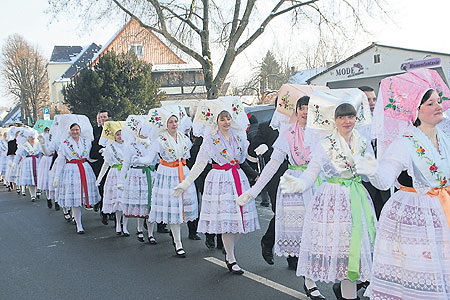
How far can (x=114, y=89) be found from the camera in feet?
96.8

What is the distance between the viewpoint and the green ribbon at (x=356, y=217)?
4.12m

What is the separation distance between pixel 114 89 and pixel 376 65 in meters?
14.6

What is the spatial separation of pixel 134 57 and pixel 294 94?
88.2 feet

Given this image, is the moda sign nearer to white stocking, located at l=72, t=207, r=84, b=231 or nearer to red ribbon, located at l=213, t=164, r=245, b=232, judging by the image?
white stocking, located at l=72, t=207, r=84, b=231

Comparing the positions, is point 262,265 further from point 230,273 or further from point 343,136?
point 343,136

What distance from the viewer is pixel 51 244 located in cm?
855

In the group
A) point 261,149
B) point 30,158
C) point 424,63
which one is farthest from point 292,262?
point 424,63

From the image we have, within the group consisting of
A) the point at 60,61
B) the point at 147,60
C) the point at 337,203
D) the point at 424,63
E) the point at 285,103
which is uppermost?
the point at 60,61

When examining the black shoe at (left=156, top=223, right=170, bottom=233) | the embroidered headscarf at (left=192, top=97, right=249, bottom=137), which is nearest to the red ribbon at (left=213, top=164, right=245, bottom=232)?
the embroidered headscarf at (left=192, top=97, right=249, bottom=137)

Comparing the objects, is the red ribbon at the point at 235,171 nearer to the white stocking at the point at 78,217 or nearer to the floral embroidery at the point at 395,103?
the floral embroidery at the point at 395,103

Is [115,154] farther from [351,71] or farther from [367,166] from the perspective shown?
[351,71]

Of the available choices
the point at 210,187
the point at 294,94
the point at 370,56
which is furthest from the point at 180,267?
the point at 370,56

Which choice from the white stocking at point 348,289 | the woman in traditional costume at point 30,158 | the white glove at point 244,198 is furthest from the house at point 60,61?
the white stocking at point 348,289

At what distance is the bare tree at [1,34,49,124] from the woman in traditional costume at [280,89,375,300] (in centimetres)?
5774
